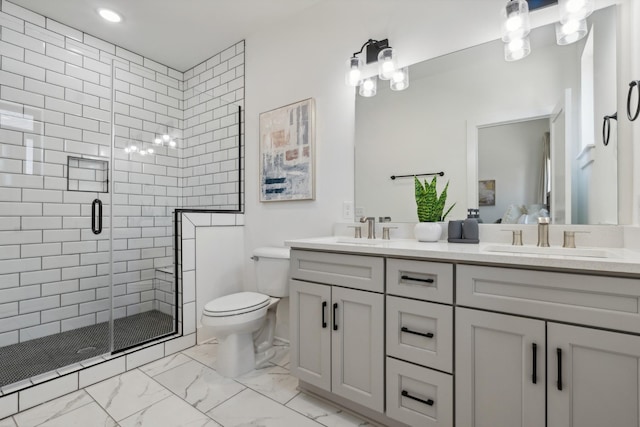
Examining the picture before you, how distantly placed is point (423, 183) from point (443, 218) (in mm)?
238

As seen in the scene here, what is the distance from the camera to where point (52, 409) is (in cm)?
156

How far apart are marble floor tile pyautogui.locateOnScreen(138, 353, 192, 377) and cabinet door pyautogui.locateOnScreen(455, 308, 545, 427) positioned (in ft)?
5.86

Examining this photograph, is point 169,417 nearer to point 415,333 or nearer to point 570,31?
point 415,333

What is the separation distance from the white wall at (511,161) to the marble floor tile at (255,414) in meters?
1.43

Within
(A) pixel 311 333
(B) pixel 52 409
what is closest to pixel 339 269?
(A) pixel 311 333

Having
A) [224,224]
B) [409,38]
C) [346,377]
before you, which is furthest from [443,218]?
[224,224]

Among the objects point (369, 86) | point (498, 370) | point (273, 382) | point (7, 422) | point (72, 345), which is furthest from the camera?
point (72, 345)

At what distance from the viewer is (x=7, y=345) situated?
1.99 metres

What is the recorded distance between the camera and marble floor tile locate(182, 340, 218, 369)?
82.2 inches

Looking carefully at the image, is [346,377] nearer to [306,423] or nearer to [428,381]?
[306,423]

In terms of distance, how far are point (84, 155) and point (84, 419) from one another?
182cm

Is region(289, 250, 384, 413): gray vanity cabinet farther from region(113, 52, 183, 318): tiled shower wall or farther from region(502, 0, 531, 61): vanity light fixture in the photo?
region(113, 52, 183, 318): tiled shower wall

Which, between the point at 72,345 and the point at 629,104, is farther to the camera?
the point at 72,345

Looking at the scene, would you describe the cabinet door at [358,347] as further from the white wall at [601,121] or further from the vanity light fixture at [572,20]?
the vanity light fixture at [572,20]
